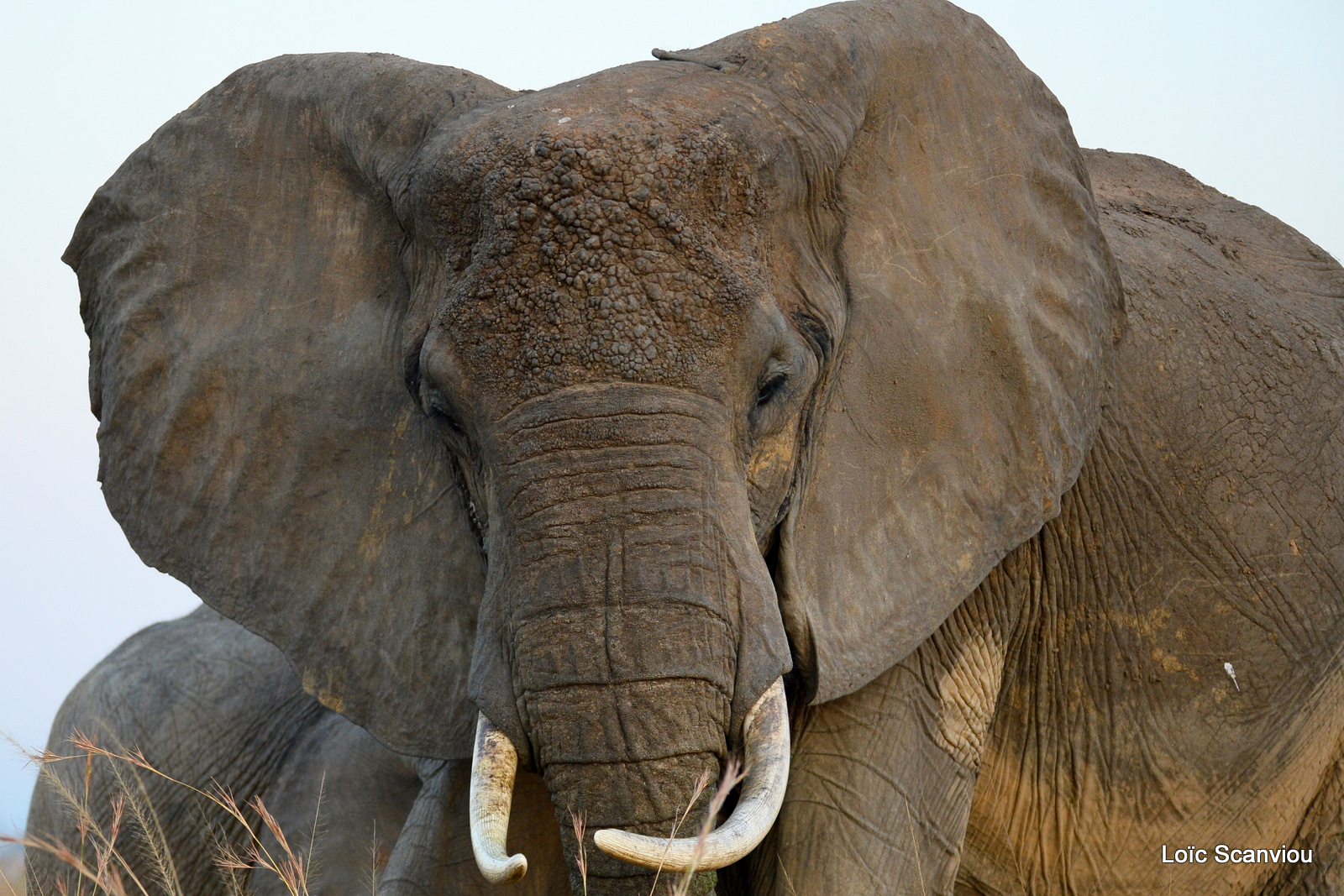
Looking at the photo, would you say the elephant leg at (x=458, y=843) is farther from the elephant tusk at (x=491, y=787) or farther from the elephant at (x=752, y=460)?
the elephant tusk at (x=491, y=787)

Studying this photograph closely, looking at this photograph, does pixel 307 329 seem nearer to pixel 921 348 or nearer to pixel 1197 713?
pixel 921 348

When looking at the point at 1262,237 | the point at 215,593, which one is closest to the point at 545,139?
the point at 215,593

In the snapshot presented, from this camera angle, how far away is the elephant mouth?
259cm

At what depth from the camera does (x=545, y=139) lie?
3070mm

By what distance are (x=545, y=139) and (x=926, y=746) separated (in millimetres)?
1621

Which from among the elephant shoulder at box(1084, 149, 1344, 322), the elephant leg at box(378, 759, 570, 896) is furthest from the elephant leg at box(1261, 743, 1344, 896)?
the elephant leg at box(378, 759, 570, 896)

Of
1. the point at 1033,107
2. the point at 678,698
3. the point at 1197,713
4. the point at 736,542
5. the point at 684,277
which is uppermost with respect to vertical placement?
the point at 1033,107

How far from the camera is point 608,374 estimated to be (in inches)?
115

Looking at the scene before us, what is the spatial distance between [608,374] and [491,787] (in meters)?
0.80

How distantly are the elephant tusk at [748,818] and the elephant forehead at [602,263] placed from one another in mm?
654

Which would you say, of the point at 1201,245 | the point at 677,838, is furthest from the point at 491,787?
the point at 1201,245

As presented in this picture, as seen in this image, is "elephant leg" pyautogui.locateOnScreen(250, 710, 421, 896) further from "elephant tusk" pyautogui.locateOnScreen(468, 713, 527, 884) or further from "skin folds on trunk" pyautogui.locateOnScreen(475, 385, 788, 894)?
"skin folds on trunk" pyautogui.locateOnScreen(475, 385, 788, 894)

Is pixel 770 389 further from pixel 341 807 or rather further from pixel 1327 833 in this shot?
pixel 341 807

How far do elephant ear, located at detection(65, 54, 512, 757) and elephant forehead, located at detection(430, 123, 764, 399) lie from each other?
45cm
